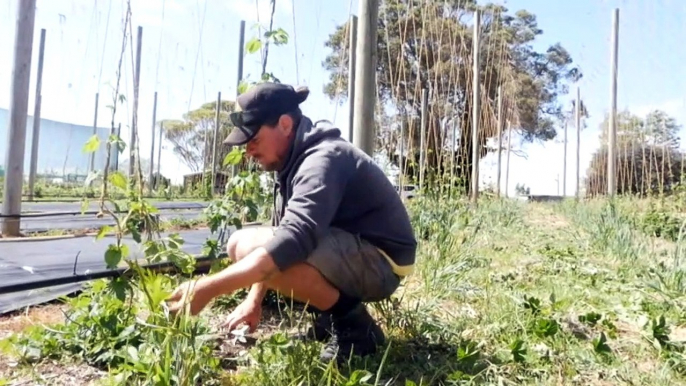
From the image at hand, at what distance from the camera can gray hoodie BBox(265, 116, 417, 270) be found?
1.33 meters

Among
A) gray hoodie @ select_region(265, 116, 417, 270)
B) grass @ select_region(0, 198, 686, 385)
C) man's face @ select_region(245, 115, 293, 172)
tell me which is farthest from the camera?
man's face @ select_region(245, 115, 293, 172)

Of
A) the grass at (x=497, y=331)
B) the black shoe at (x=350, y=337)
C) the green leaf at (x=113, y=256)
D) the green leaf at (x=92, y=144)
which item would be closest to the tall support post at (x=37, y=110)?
the grass at (x=497, y=331)

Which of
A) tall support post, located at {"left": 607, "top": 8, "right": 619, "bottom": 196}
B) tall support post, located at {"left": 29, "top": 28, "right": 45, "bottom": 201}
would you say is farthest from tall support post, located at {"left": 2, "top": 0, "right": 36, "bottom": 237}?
tall support post, located at {"left": 607, "top": 8, "right": 619, "bottom": 196}

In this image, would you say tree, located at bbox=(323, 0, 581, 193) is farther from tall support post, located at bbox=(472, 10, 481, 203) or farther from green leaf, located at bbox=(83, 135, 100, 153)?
green leaf, located at bbox=(83, 135, 100, 153)

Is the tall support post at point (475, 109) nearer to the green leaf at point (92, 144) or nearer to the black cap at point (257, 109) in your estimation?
the black cap at point (257, 109)

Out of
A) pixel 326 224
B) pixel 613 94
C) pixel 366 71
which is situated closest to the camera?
pixel 326 224

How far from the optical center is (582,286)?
2.58 m

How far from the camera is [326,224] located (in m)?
1.36

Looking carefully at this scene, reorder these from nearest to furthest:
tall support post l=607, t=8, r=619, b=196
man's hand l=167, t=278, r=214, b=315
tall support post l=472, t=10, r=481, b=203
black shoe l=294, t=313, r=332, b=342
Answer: man's hand l=167, t=278, r=214, b=315, black shoe l=294, t=313, r=332, b=342, tall support post l=472, t=10, r=481, b=203, tall support post l=607, t=8, r=619, b=196

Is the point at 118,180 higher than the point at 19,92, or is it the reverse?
the point at 19,92

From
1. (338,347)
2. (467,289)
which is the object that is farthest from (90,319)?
(467,289)

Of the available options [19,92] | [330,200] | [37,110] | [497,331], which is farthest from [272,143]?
Answer: [37,110]

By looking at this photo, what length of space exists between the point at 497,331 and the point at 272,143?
96cm

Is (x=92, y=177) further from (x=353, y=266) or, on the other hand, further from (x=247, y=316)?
(x=353, y=266)
